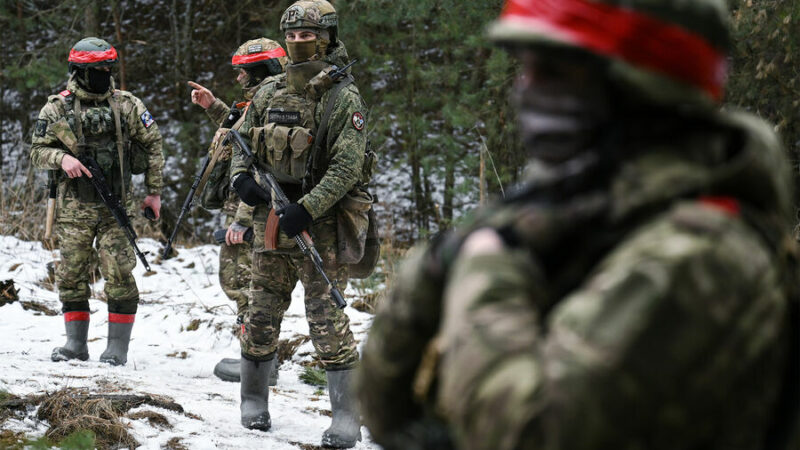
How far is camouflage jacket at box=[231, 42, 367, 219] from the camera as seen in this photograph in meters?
4.71

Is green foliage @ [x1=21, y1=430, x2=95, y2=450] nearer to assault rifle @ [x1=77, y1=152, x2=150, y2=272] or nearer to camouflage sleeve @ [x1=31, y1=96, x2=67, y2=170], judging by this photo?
assault rifle @ [x1=77, y1=152, x2=150, y2=272]

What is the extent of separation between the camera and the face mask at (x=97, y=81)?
260 inches

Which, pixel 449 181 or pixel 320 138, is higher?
pixel 320 138

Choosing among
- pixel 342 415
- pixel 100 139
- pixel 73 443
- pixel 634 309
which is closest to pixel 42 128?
pixel 100 139

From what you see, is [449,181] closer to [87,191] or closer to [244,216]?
[244,216]

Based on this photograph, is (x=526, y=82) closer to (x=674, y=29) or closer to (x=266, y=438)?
(x=674, y=29)

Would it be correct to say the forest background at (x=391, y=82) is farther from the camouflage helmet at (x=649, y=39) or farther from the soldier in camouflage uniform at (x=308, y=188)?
the camouflage helmet at (x=649, y=39)

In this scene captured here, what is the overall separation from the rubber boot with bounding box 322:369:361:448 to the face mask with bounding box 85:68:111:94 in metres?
3.21

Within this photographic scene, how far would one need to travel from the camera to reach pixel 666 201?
1.22 meters

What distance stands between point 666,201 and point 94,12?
13.2 meters

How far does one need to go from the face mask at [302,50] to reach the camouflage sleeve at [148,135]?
229 cm

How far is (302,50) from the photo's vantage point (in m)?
4.91

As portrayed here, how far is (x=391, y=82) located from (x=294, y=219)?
809cm

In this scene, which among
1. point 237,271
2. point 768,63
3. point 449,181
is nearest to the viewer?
point 237,271
